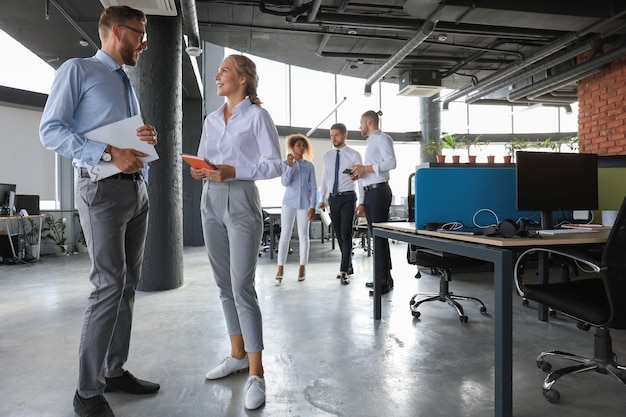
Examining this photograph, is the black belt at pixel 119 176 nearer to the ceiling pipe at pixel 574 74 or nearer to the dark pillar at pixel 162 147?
the dark pillar at pixel 162 147

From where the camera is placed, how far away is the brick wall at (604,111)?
6.62m

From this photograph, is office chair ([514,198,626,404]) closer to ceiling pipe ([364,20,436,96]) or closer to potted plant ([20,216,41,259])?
ceiling pipe ([364,20,436,96])

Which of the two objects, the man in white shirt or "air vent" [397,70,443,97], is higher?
"air vent" [397,70,443,97]

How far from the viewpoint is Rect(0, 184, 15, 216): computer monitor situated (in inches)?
254

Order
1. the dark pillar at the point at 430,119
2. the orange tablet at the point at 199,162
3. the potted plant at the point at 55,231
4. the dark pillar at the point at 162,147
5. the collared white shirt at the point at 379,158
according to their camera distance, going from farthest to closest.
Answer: the dark pillar at the point at 430,119 → the potted plant at the point at 55,231 → the dark pillar at the point at 162,147 → the collared white shirt at the point at 379,158 → the orange tablet at the point at 199,162

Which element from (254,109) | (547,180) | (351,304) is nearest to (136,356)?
(254,109)

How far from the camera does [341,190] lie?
4754 mm

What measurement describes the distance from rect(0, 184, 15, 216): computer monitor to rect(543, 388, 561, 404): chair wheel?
24.5ft

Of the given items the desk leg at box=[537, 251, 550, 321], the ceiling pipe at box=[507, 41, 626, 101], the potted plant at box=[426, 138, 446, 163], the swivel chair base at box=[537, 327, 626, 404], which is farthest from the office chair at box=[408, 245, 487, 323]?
the potted plant at box=[426, 138, 446, 163]

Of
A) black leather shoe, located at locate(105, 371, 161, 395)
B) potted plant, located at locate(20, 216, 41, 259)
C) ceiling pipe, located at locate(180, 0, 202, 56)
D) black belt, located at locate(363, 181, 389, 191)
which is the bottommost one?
black leather shoe, located at locate(105, 371, 161, 395)

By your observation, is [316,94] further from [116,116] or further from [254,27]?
[116,116]

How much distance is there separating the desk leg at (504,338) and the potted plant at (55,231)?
8282mm

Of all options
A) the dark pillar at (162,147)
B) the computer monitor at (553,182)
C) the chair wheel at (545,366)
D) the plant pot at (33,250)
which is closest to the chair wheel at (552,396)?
the chair wheel at (545,366)

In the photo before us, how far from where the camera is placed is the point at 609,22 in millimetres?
6133
